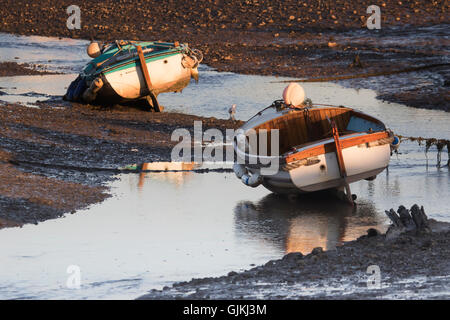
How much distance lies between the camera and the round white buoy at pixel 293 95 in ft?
63.3

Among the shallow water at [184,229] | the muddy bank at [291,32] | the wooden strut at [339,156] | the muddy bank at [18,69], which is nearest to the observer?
the shallow water at [184,229]

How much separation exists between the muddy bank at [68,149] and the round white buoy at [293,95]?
3983 millimetres

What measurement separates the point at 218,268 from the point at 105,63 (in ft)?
53.8

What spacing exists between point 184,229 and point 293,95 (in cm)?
441

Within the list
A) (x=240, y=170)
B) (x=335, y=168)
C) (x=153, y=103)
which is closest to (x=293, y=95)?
(x=240, y=170)

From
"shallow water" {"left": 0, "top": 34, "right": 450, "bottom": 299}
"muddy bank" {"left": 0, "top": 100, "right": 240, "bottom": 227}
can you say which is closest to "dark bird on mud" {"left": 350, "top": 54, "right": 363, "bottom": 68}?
"muddy bank" {"left": 0, "top": 100, "right": 240, "bottom": 227}

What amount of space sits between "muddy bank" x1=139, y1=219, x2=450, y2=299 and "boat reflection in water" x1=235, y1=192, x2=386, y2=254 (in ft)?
4.37

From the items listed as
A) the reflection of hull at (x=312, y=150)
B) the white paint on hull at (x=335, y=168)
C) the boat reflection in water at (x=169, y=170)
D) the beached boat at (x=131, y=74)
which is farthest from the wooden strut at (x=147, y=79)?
the white paint on hull at (x=335, y=168)

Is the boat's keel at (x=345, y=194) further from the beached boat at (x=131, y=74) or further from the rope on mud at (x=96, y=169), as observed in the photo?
the beached boat at (x=131, y=74)

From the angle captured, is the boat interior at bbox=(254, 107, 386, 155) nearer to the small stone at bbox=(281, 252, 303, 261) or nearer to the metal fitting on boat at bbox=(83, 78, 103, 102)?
the small stone at bbox=(281, 252, 303, 261)

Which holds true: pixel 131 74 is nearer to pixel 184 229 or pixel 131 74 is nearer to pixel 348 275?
pixel 184 229

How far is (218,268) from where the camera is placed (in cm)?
1384

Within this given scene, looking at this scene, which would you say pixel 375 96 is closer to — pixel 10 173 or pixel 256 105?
pixel 256 105
